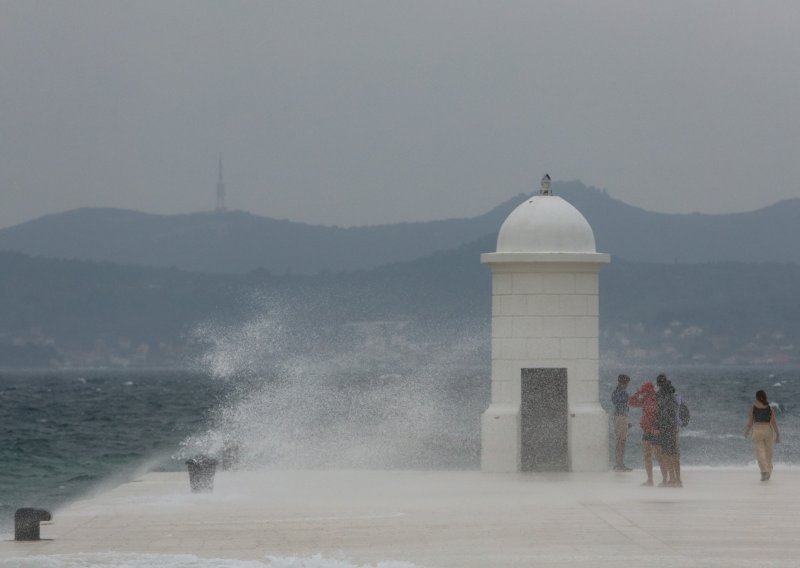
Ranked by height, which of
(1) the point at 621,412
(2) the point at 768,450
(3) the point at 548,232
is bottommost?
(2) the point at 768,450

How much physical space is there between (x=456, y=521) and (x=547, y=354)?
620cm

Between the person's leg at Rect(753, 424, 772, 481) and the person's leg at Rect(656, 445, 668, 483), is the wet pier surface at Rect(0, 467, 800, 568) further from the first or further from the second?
the person's leg at Rect(656, 445, 668, 483)

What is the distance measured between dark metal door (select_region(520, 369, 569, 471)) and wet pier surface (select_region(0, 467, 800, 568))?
80 cm

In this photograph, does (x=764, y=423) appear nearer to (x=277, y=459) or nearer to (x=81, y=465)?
(x=277, y=459)

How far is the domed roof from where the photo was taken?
22000mm

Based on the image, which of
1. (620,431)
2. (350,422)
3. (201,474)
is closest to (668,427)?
(620,431)

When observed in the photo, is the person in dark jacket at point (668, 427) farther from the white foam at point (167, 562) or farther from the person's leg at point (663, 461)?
the white foam at point (167, 562)

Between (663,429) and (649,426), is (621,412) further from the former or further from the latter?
(663,429)

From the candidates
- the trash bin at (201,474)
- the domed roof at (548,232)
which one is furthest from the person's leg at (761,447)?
the trash bin at (201,474)

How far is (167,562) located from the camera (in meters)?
13.3

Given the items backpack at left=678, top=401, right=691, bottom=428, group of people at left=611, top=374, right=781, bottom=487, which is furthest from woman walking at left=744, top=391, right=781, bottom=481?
backpack at left=678, top=401, right=691, bottom=428

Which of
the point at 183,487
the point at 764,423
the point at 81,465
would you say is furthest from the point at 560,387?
the point at 81,465

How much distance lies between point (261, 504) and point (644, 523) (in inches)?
194

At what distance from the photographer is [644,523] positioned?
15734 mm
